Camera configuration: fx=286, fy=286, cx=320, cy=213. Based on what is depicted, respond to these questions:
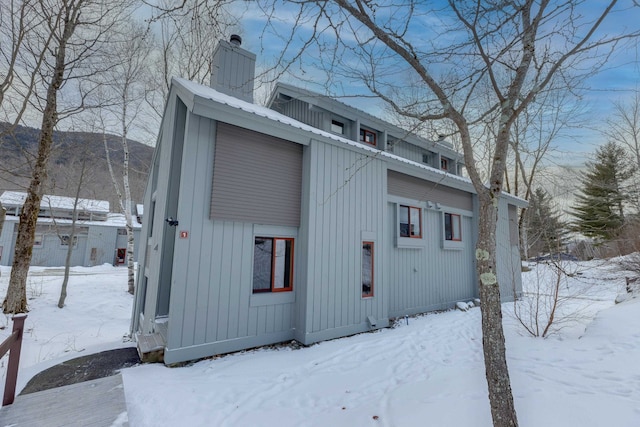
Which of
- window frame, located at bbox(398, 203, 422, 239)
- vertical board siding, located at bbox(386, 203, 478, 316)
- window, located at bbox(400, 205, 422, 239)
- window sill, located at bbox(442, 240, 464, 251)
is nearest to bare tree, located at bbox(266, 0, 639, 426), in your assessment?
window frame, located at bbox(398, 203, 422, 239)

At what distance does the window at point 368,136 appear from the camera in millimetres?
8938

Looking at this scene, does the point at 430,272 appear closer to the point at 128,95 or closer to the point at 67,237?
the point at 128,95

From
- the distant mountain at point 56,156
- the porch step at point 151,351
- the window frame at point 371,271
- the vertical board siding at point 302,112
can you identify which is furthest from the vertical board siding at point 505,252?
the distant mountain at point 56,156

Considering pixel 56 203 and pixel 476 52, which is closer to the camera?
pixel 476 52

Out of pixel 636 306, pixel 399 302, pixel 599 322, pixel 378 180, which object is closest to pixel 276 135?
pixel 378 180

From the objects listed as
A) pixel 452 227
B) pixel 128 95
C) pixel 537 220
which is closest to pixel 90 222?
pixel 128 95

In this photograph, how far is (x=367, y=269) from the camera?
6.30 m

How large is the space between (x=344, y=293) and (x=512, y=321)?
400 cm

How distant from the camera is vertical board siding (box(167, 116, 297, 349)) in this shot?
4.25 m

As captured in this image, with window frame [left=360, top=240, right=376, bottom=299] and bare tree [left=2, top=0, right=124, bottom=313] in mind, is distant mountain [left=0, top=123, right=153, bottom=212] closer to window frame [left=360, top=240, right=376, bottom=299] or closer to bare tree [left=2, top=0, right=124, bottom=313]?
bare tree [left=2, top=0, right=124, bottom=313]

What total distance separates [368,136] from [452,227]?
153 inches

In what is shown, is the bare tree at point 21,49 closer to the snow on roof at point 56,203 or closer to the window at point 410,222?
the window at point 410,222

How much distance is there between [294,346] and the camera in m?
5.06

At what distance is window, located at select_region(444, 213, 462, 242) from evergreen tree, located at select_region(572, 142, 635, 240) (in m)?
15.2
